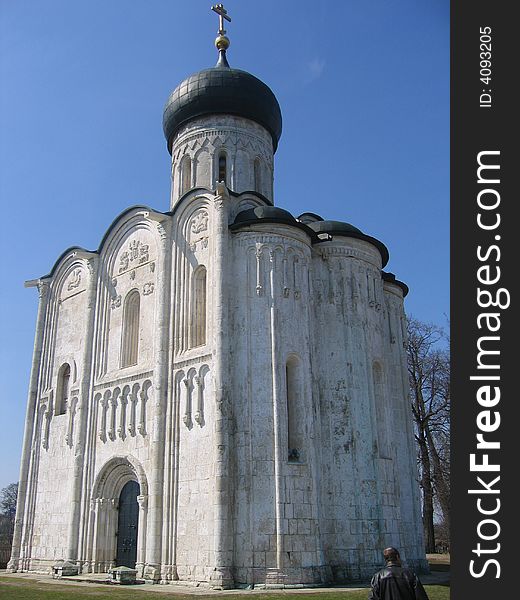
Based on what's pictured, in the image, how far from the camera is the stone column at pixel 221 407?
12484mm

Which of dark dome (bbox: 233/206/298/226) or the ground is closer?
the ground

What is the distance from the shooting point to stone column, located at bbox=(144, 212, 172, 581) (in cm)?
1379

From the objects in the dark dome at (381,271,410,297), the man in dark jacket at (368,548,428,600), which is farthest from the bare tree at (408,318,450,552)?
the man in dark jacket at (368,548,428,600)

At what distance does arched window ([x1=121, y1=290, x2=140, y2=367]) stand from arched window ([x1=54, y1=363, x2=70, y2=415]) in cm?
277

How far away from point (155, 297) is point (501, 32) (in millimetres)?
11832

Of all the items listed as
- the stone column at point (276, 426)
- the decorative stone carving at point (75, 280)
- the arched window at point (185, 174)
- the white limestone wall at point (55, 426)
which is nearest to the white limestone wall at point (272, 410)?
the stone column at point (276, 426)

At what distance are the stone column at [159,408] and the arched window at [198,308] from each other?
728mm

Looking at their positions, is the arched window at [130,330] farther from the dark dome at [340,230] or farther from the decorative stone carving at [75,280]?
the dark dome at [340,230]

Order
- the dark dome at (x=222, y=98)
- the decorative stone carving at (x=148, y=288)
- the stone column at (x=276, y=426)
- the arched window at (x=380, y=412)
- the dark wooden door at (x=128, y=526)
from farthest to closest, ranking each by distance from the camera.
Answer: the dark dome at (x=222, y=98), the decorative stone carving at (x=148, y=288), the arched window at (x=380, y=412), the dark wooden door at (x=128, y=526), the stone column at (x=276, y=426)

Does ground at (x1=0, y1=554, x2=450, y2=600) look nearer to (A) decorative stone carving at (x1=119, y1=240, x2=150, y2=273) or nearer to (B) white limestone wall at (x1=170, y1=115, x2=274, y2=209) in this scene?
(A) decorative stone carving at (x1=119, y1=240, x2=150, y2=273)

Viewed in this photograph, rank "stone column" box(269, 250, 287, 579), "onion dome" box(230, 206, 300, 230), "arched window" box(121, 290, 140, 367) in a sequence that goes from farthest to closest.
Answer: "arched window" box(121, 290, 140, 367)
"onion dome" box(230, 206, 300, 230)
"stone column" box(269, 250, 287, 579)

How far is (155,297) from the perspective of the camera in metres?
16.4

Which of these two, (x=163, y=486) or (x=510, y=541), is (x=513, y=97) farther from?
(x=163, y=486)

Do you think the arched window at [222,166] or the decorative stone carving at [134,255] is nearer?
the decorative stone carving at [134,255]
